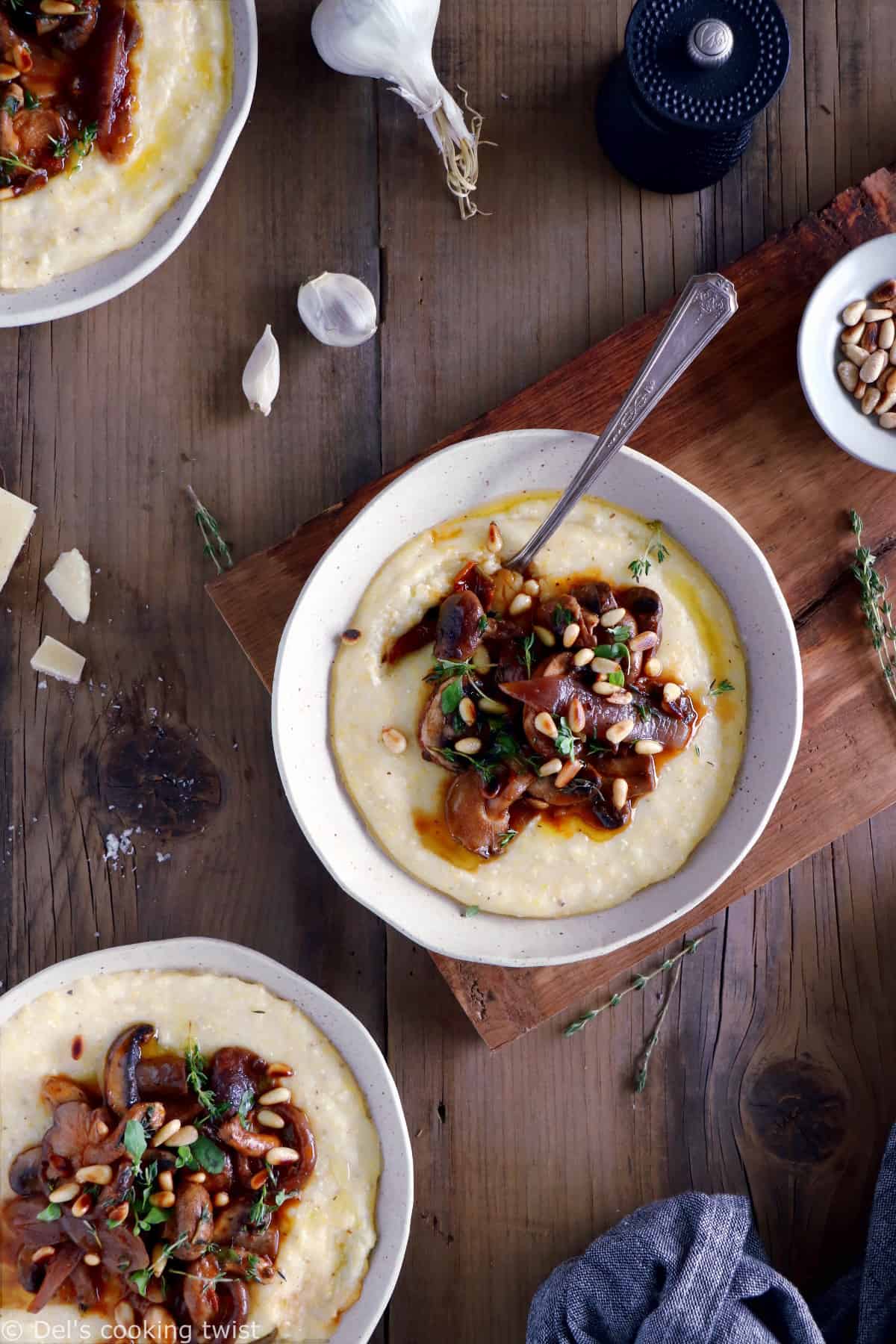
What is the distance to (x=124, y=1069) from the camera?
3.04 m

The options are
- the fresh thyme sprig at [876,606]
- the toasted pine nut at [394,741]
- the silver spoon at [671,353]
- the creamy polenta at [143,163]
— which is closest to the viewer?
the silver spoon at [671,353]

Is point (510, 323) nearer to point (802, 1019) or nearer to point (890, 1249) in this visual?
point (802, 1019)

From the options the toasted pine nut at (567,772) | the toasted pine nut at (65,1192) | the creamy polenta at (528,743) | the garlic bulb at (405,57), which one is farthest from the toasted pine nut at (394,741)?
the garlic bulb at (405,57)

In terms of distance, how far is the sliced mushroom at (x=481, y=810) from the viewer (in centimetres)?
288

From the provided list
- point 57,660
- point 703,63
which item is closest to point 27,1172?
point 57,660

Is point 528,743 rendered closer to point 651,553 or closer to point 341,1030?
point 651,553

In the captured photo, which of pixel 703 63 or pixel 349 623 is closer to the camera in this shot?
pixel 703 63

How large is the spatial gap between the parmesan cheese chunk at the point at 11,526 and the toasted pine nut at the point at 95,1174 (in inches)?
68.8

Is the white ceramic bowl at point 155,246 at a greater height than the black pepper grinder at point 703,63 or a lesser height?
lesser

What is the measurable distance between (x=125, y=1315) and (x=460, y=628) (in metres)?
2.16

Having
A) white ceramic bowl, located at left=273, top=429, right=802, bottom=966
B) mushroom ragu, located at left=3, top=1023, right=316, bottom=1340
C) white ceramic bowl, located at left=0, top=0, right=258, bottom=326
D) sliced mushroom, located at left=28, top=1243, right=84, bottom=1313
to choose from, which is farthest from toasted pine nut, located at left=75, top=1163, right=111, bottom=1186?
white ceramic bowl, located at left=0, top=0, right=258, bottom=326

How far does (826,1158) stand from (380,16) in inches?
147

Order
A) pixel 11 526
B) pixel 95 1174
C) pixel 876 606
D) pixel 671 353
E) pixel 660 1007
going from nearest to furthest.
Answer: pixel 671 353
pixel 95 1174
pixel 876 606
pixel 11 526
pixel 660 1007

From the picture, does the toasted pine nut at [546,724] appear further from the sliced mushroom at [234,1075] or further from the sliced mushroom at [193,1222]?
the sliced mushroom at [193,1222]
